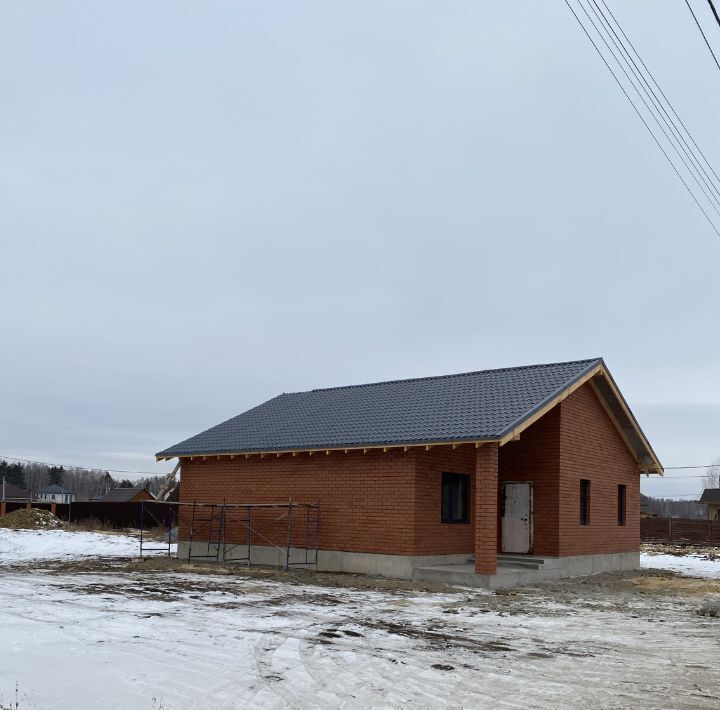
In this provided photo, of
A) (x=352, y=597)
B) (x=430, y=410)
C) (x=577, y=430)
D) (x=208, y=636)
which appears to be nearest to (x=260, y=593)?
(x=352, y=597)

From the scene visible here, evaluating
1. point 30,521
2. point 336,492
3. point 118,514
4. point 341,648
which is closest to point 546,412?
point 336,492

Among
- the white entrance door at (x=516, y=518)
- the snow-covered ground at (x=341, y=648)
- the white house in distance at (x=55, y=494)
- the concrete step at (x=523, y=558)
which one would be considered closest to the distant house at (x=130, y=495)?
the white house in distance at (x=55, y=494)

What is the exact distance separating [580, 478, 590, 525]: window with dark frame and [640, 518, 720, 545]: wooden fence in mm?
18119

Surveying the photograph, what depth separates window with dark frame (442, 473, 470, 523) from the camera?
66.0 feet

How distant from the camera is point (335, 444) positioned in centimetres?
1981

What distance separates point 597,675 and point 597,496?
48.9 ft

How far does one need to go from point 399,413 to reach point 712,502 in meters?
43.9

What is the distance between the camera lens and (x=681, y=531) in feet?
128

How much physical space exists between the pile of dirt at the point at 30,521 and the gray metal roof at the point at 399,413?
19.6 m

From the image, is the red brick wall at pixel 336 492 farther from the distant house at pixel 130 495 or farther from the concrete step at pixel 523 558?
the distant house at pixel 130 495

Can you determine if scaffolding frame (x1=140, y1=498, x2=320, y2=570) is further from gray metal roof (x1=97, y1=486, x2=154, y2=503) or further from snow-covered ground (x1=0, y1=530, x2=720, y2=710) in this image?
gray metal roof (x1=97, y1=486, x2=154, y2=503)

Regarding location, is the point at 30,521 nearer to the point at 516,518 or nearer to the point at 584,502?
the point at 516,518

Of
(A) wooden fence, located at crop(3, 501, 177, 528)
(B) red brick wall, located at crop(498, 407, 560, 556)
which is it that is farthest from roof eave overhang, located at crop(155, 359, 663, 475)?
(A) wooden fence, located at crop(3, 501, 177, 528)

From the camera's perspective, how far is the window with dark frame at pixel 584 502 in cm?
2230
